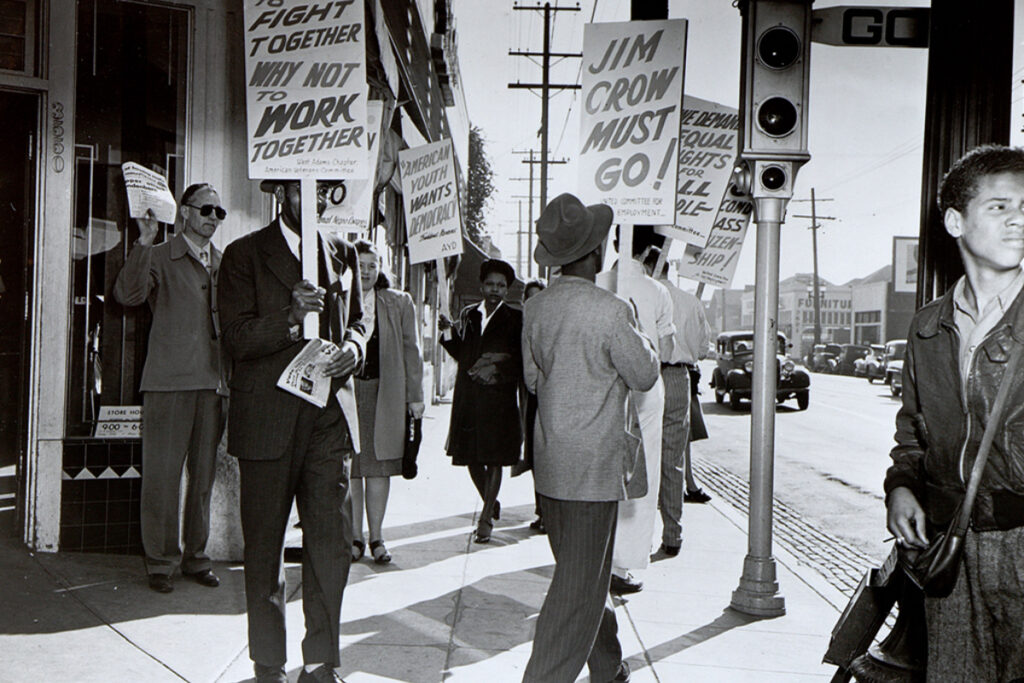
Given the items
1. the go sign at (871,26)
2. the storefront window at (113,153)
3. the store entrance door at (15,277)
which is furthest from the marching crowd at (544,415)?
the go sign at (871,26)

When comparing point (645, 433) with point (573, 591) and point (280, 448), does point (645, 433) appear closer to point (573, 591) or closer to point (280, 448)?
point (573, 591)

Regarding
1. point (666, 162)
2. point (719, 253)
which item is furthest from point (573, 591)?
point (719, 253)

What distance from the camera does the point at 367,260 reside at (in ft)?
21.0

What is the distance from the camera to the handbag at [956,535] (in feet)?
8.28

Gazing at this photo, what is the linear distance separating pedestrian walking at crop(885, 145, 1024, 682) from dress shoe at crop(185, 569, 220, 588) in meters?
4.05

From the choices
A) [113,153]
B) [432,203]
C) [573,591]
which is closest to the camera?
[573,591]

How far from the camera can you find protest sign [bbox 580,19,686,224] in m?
5.71

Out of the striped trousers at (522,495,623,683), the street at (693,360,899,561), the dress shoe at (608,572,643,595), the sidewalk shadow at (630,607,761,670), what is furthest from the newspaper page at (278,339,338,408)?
the street at (693,360,899,561)

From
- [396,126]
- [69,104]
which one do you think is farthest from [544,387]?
[396,126]

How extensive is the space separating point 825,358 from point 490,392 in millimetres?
55364

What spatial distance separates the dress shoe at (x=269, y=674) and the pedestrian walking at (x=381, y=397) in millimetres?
2445

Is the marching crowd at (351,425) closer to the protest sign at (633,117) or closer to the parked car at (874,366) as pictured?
the protest sign at (633,117)

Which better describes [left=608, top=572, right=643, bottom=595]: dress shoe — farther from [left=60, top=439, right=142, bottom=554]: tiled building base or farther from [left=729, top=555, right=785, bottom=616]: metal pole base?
[left=60, top=439, right=142, bottom=554]: tiled building base

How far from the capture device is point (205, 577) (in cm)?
575
